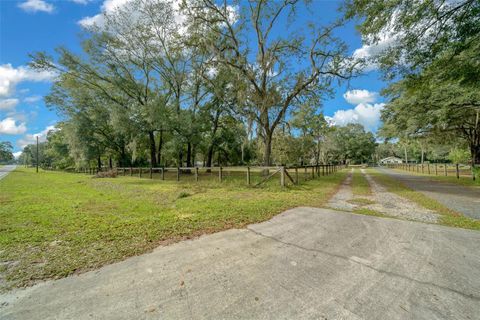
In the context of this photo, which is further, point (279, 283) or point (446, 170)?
point (446, 170)

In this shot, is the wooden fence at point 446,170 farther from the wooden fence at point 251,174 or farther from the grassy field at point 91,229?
the grassy field at point 91,229

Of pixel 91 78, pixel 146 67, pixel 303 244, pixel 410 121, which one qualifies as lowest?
pixel 303 244

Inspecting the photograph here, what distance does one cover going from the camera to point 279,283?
2.20 meters

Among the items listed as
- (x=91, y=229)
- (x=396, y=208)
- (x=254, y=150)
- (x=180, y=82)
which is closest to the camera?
(x=91, y=229)

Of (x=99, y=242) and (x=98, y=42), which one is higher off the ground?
(x=98, y=42)

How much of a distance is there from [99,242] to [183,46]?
14.1 metres

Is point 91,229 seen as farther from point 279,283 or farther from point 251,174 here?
point 251,174

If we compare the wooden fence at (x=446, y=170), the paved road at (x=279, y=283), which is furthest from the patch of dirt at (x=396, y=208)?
the wooden fence at (x=446, y=170)

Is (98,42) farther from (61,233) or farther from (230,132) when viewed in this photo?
(61,233)

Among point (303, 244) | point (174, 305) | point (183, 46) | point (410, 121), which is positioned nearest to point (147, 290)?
point (174, 305)

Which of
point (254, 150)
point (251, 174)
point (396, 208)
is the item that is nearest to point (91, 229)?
point (396, 208)

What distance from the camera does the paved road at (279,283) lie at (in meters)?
1.79

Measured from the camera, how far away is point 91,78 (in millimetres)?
18078

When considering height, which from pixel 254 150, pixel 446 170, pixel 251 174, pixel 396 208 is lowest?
pixel 396 208
